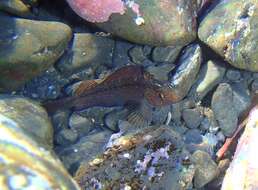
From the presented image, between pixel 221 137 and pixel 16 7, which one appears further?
pixel 221 137

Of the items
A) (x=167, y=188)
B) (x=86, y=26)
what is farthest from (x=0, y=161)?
(x=86, y=26)

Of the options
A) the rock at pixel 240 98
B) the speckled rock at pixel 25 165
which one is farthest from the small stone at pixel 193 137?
the speckled rock at pixel 25 165

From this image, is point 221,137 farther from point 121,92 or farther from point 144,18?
point 144,18

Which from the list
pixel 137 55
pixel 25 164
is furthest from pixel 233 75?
pixel 25 164

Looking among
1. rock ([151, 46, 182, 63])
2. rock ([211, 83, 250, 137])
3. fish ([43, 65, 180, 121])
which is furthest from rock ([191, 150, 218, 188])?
rock ([151, 46, 182, 63])

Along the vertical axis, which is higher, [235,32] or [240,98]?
[235,32]

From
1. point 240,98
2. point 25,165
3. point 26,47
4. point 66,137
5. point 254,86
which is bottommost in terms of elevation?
point 66,137

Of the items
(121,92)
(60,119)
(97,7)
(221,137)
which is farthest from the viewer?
Answer: (221,137)

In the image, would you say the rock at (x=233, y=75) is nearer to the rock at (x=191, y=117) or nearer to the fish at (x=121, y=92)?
the rock at (x=191, y=117)
